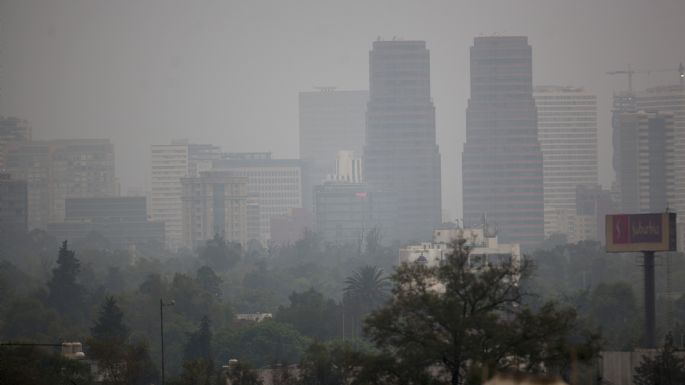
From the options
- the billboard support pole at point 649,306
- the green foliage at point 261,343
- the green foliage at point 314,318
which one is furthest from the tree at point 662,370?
the green foliage at point 314,318

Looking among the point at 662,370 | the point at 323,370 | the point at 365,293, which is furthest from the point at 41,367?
the point at 365,293

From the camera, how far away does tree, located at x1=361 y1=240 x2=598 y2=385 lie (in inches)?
2243

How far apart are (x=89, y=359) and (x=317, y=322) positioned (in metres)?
49.1

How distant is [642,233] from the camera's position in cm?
11569

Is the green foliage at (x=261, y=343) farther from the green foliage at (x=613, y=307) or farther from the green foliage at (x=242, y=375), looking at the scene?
the green foliage at (x=242, y=375)

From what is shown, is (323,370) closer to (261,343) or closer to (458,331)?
(458,331)

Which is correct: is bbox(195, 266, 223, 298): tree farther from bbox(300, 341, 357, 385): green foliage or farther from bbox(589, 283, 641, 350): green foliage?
bbox(300, 341, 357, 385): green foliage

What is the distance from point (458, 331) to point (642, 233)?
60.0 metres

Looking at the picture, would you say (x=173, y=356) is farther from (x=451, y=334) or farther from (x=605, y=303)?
(x=451, y=334)

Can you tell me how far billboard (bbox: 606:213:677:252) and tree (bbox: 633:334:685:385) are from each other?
2111cm

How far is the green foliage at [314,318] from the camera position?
149375 mm

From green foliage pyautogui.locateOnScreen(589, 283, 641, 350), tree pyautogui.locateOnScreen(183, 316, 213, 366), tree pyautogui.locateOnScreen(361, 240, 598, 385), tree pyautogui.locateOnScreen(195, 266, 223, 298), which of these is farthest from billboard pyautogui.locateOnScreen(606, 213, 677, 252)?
tree pyautogui.locateOnScreen(195, 266, 223, 298)

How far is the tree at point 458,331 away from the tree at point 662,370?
83.8 ft

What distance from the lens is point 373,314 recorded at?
59.2 m
